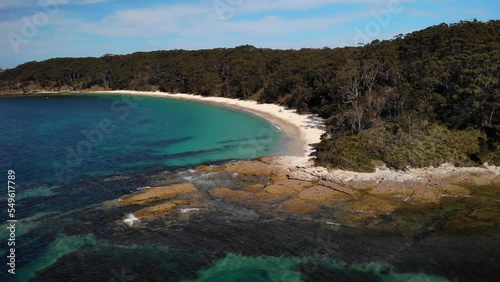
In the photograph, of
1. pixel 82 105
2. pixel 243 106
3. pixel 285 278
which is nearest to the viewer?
pixel 285 278

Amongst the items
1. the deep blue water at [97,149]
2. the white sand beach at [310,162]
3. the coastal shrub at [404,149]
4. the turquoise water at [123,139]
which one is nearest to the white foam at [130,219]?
the deep blue water at [97,149]

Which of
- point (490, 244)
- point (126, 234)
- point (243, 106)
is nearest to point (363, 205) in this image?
point (490, 244)

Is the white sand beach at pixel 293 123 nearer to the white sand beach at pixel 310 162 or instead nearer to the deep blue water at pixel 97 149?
the white sand beach at pixel 310 162

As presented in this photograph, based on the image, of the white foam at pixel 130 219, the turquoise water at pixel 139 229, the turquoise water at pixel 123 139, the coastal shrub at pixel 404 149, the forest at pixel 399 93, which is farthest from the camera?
the turquoise water at pixel 123 139

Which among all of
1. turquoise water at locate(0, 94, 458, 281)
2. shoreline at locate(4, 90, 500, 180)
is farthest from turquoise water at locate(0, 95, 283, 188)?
shoreline at locate(4, 90, 500, 180)

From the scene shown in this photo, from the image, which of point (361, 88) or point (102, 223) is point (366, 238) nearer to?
point (102, 223)

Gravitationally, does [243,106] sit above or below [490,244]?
above

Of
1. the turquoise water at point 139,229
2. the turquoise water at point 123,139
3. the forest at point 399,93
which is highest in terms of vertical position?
the forest at point 399,93
